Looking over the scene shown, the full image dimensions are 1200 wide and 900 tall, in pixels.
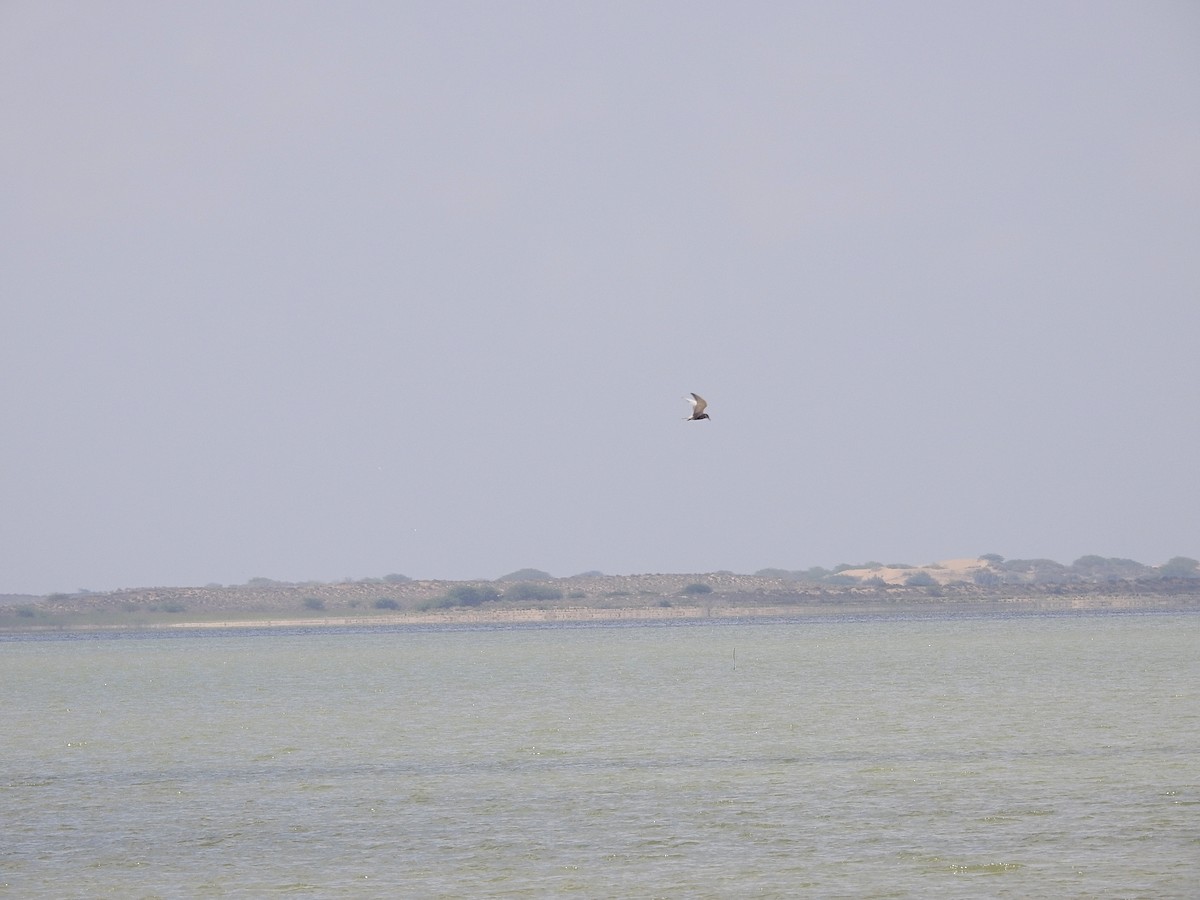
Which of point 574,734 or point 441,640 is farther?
point 441,640

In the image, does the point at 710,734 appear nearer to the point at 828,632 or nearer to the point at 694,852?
the point at 694,852

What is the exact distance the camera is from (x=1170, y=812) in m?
30.6

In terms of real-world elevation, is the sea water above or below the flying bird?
below

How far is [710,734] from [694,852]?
802 inches

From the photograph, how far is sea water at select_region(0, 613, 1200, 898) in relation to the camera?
26.6m

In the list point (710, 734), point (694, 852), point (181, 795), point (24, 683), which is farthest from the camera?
point (24, 683)

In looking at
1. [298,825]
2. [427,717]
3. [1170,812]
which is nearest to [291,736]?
[427,717]

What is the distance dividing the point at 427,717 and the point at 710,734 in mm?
14208

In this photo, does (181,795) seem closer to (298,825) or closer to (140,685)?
(298,825)

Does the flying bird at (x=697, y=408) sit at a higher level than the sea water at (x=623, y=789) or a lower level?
higher

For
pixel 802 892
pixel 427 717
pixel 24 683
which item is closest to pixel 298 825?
pixel 802 892

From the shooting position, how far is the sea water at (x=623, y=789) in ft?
87.1

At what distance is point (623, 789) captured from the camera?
119 feet

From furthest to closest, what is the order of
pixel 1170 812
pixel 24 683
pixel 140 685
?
1. pixel 24 683
2. pixel 140 685
3. pixel 1170 812
